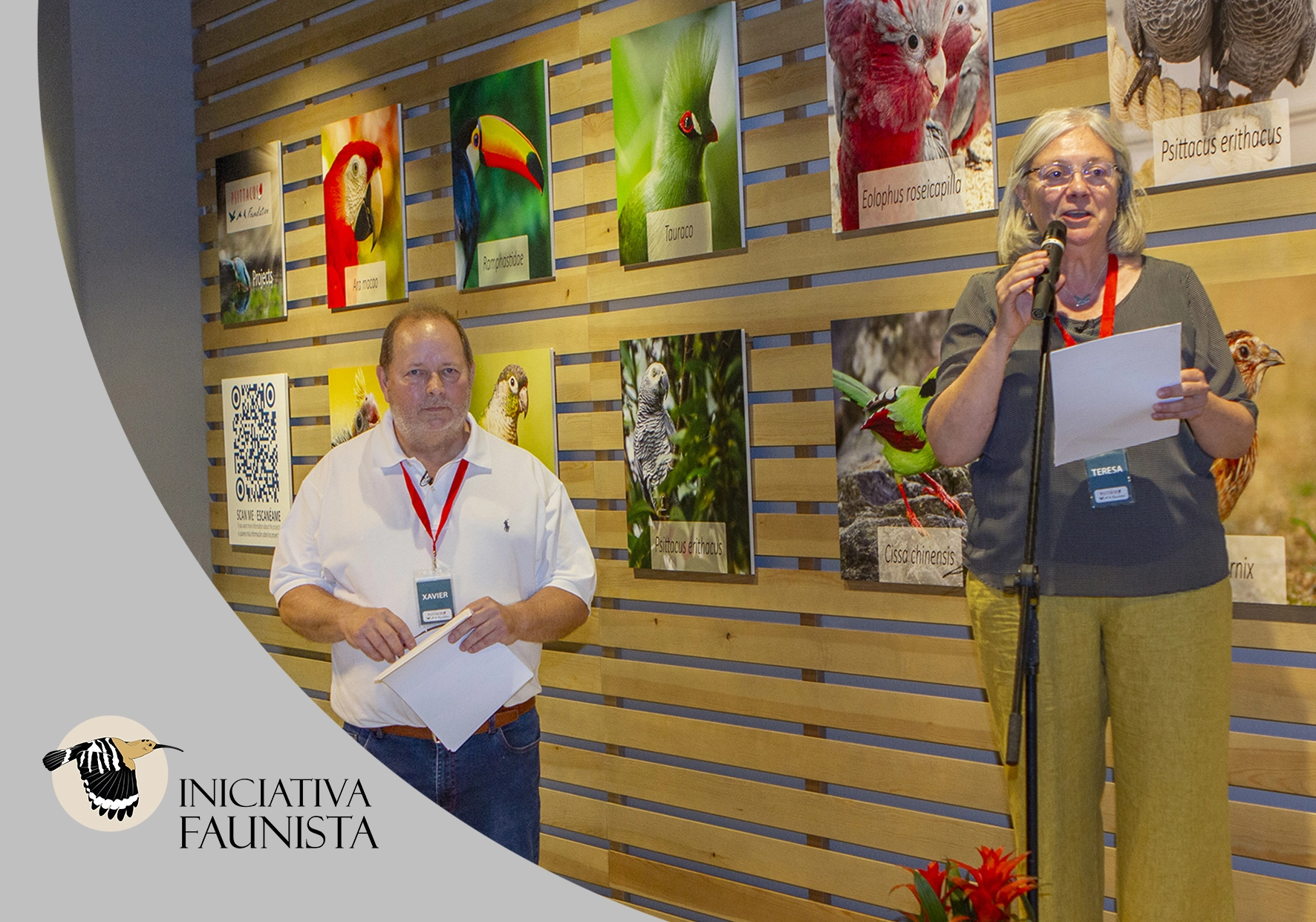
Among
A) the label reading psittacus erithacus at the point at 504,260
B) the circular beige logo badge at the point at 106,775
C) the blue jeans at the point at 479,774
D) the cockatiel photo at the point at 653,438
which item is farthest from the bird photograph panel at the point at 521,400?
the circular beige logo badge at the point at 106,775

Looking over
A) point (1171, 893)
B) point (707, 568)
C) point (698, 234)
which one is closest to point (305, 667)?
point (707, 568)

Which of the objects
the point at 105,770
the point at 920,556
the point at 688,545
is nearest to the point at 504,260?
the point at 688,545

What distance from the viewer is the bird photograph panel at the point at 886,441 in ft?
10.1

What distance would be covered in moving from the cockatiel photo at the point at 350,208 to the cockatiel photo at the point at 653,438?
1631 millimetres

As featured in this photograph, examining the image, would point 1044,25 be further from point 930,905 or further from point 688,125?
point 930,905

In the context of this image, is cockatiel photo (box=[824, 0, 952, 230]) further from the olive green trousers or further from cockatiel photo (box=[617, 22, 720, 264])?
the olive green trousers

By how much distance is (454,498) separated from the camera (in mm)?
2281

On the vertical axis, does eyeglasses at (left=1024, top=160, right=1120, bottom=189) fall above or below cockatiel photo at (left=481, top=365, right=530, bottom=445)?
above

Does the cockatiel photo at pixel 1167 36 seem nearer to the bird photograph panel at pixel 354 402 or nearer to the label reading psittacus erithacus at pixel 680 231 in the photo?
the label reading psittacus erithacus at pixel 680 231

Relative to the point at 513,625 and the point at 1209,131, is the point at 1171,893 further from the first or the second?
the point at 1209,131

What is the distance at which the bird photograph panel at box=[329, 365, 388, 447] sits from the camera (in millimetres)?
4773

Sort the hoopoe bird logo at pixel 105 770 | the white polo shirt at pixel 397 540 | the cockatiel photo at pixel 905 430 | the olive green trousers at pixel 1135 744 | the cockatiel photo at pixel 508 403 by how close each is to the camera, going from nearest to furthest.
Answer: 1. the hoopoe bird logo at pixel 105 770
2. the olive green trousers at pixel 1135 744
3. the white polo shirt at pixel 397 540
4. the cockatiel photo at pixel 905 430
5. the cockatiel photo at pixel 508 403

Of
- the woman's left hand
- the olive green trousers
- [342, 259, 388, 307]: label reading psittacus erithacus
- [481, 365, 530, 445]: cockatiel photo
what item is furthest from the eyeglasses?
[342, 259, 388, 307]: label reading psittacus erithacus

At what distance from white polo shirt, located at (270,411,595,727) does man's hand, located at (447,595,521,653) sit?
0.13 metres
